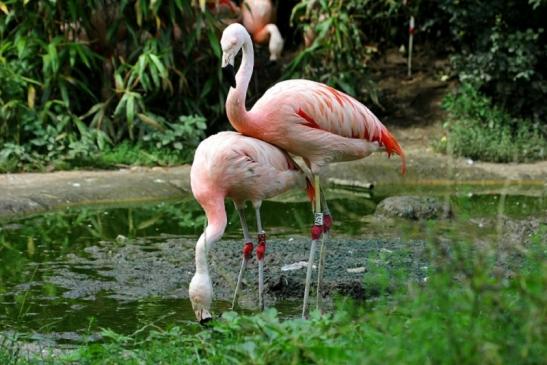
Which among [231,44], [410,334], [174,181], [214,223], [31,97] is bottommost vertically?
[174,181]

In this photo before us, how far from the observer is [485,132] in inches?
412

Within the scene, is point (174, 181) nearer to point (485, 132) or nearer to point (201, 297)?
point (485, 132)

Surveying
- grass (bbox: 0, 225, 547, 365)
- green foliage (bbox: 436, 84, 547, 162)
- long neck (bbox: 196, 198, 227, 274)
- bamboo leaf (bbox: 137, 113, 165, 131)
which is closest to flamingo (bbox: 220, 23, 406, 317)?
long neck (bbox: 196, 198, 227, 274)

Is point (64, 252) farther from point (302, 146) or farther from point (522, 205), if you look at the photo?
point (522, 205)

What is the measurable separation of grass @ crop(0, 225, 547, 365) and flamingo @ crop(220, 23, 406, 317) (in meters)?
1.68

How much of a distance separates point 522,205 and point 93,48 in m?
4.62

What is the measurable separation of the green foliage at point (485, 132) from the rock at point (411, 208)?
1931 millimetres

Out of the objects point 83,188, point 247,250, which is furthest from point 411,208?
point 83,188

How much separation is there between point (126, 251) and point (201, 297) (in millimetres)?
2256

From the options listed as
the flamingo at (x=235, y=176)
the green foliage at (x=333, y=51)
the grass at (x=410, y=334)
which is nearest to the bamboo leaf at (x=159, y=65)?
the green foliage at (x=333, y=51)

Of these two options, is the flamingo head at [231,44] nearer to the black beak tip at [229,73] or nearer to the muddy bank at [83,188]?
the black beak tip at [229,73]

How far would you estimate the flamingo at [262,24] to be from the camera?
11273 mm

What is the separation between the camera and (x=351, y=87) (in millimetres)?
10938

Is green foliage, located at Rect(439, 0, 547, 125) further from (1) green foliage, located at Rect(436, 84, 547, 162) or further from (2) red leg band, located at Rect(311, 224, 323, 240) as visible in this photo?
(2) red leg band, located at Rect(311, 224, 323, 240)
